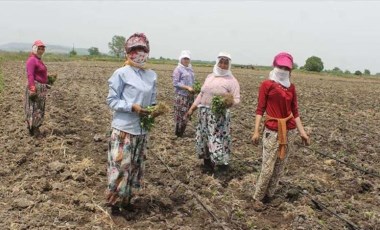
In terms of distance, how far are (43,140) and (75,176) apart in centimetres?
243

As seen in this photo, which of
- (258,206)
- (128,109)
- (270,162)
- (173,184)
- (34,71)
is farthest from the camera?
(34,71)

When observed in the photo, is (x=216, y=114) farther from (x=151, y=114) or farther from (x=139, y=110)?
(x=139, y=110)

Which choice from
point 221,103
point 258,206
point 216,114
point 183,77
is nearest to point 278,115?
point 258,206

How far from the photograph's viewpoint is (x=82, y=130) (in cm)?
1055

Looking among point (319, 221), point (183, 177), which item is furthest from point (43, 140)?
point (319, 221)

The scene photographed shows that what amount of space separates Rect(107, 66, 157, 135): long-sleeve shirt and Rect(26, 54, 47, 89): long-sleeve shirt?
3.79 meters

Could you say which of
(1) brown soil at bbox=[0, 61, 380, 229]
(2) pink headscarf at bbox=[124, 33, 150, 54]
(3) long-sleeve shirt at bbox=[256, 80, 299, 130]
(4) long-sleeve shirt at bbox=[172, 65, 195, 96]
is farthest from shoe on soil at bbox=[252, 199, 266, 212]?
(4) long-sleeve shirt at bbox=[172, 65, 195, 96]

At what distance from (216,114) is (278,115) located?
1475 mm

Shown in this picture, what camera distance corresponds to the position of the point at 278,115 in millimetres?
5836

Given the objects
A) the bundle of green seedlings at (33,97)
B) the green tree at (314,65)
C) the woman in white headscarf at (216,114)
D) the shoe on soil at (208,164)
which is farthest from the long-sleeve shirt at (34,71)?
the green tree at (314,65)

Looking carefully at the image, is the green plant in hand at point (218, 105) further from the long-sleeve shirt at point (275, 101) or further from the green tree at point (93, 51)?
the green tree at point (93, 51)

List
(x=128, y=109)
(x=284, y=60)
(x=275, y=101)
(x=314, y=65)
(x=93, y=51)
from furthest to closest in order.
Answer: (x=93, y=51)
(x=314, y=65)
(x=275, y=101)
(x=284, y=60)
(x=128, y=109)

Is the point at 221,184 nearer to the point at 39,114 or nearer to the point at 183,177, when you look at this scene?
the point at 183,177

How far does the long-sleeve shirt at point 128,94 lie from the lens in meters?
5.17
